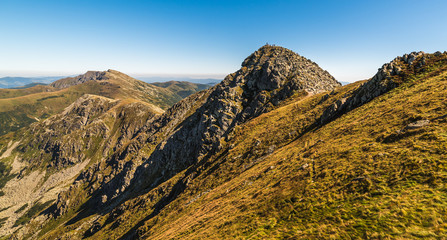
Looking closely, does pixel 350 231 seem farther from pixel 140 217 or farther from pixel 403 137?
pixel 140 217

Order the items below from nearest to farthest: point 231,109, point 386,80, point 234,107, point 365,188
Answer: point 365,188, point 386,80, point 231,109, point 234,107

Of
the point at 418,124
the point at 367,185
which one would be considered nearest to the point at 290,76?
the point at 418,124

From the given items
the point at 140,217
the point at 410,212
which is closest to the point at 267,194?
the point at 410,212

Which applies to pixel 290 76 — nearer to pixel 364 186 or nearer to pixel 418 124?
pixel 418 124

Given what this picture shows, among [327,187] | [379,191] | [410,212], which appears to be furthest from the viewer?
[327,187]

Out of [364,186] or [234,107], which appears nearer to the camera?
[364,186]

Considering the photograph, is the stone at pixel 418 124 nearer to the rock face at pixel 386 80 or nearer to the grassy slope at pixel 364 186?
the grassy slope at pixel 364 186

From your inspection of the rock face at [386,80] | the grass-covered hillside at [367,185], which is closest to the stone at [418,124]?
the grass-covered hillside at [367,185]

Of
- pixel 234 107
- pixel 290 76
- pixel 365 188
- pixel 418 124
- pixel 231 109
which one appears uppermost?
pixel 290 76

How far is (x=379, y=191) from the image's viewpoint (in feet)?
50.7

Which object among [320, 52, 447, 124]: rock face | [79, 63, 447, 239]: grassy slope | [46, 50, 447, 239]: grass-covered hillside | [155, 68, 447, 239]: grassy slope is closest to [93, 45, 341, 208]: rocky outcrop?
[320, 52, 447, 124]: rock face

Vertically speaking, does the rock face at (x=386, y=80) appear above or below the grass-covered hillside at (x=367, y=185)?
above

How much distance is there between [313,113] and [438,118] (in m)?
36.4

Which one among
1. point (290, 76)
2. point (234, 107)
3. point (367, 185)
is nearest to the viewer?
point (367, 185)
